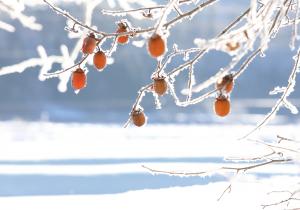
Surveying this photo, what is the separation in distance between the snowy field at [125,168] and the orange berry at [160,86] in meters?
0.45

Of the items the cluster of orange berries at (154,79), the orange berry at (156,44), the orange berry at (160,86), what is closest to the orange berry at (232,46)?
the cluster of orange berries at (154,79)

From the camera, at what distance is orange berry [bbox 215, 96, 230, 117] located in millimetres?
2391

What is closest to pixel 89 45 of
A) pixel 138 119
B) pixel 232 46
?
pixel 138 119

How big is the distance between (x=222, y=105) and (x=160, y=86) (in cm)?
33

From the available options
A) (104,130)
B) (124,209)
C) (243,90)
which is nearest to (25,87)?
(243,90)

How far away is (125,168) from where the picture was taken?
11.3m

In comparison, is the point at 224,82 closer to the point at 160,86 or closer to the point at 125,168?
the point at 160,86

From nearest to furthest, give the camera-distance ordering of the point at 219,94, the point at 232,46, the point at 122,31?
1. the point at 232,46
2. the point at 219,94
3. the point at 122,31

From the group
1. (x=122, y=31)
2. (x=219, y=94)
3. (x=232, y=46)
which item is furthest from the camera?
(x=122, y=31)

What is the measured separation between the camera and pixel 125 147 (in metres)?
14.4

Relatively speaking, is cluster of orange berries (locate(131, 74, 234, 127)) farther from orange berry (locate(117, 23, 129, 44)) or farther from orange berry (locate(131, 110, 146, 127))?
orange berry (locate(117, 23, 129, 44))

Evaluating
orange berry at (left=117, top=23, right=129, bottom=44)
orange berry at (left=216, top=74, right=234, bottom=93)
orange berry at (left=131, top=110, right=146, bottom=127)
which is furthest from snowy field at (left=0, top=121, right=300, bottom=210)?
orange berry at (left=216, top=74, right=234, bottom=93)

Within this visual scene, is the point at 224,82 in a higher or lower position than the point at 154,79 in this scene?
lower

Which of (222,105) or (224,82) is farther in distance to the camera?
(222,105)
